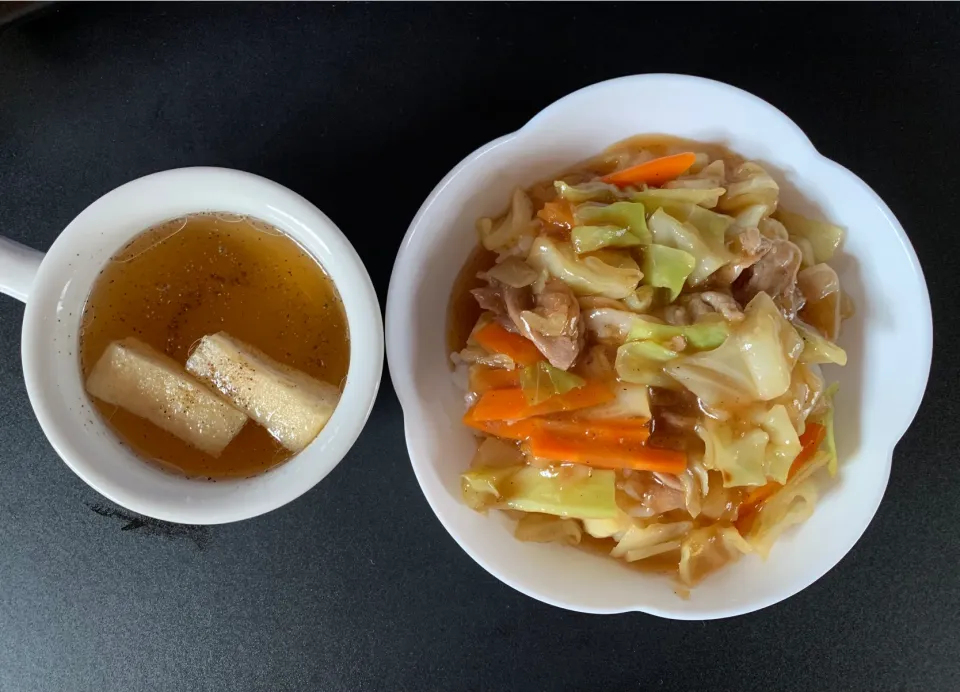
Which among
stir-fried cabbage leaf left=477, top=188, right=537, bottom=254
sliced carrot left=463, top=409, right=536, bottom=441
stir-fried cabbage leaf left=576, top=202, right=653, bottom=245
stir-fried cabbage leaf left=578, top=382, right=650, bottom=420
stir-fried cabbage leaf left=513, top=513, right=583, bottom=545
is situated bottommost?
stir-fried cabbage leaf left=513, top=513, right=583, bottom=545

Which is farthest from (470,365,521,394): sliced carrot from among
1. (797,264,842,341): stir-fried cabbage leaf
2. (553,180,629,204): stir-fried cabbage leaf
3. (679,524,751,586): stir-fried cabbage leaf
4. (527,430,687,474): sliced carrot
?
(797,264,842,341): stir-fried cabbage leaf

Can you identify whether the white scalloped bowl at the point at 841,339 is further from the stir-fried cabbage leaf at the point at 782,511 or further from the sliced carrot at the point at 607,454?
the sliced carrot at the point at 607,454

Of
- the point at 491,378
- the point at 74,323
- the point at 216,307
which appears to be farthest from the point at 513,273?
the point at 74,323

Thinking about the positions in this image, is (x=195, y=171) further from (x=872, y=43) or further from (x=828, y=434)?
(x=872, y=43)

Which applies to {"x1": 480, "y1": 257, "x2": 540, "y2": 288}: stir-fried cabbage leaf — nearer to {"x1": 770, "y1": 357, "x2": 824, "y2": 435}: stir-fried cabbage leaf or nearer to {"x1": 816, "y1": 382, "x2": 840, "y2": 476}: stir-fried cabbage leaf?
{"x1": 770, "y1": 357, "x2": 824, "y2": 435}: stir-fried cabbage leaf

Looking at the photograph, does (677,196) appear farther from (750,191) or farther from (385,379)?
(385,379)


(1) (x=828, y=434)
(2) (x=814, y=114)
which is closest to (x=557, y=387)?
(1) (x=828, y=434)
